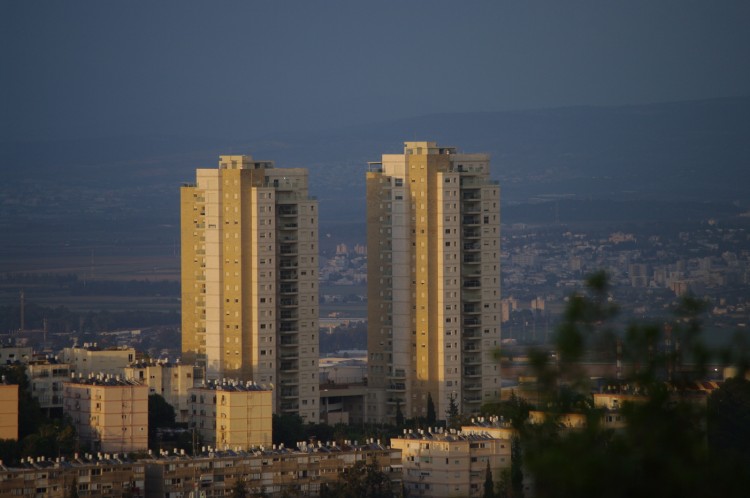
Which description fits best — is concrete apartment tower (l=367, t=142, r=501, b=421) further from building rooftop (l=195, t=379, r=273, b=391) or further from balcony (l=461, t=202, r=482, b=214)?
building rooftop (l=195, t=379, r=273, b=391)

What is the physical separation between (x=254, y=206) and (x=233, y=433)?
11152 mm

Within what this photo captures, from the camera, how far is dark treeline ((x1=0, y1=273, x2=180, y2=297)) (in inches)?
6885

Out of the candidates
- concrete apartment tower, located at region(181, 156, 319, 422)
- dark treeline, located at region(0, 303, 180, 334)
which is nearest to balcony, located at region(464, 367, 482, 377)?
concrete apartment tower, located at region(181, 156, 319, 422)

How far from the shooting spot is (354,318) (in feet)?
511

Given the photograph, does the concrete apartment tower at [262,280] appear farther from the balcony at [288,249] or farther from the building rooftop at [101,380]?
the building rooftop at [101,380]

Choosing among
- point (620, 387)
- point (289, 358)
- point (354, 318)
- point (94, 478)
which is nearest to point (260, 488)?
point (94, 478)

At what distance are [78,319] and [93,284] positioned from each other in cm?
2541

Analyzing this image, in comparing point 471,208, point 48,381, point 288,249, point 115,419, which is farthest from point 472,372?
point 115,419

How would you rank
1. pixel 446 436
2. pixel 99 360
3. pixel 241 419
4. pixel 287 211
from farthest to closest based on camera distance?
pixel 99 360, pixel 287 211, pixel 241 419, pixel 446 436

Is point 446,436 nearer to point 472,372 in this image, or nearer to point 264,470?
point 264,470

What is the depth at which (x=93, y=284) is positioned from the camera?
178625 millimetres

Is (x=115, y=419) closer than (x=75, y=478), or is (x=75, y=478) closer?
(x=75, y=478)

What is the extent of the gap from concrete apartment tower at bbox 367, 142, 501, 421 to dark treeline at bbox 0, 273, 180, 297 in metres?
91.2

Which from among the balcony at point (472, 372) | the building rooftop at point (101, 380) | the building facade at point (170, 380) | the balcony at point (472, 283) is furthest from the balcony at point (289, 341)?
the building rooftop at point (101, 380)
